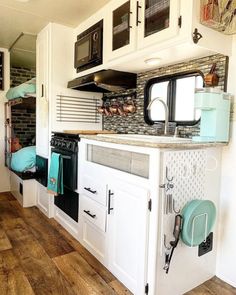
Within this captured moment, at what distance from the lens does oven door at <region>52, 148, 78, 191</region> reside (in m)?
2.35

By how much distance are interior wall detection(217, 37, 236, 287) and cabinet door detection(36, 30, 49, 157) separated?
204cm

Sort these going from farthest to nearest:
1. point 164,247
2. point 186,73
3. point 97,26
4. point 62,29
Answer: point 62,29
point 97,26
point 186,73
point 164,247

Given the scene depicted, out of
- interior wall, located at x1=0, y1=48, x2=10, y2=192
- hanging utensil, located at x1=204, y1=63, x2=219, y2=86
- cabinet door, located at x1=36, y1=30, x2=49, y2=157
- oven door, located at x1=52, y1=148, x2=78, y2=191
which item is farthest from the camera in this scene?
interior wall, located at x1=0, y1=48, x2=10, y2=192

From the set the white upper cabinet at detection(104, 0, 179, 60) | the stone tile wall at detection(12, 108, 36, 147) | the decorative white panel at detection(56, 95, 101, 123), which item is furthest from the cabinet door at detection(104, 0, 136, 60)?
the stone tile wall at detection(12, 108, 36, 147)

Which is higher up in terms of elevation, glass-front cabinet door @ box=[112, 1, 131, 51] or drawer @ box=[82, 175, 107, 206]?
glass-front cabinet door @ box=[112, 1, 131, 51]

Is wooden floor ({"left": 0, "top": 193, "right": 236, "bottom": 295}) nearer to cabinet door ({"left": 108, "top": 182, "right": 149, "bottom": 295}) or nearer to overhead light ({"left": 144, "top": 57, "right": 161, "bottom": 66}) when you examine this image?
cabinet door ({"left": 108, "top": 182, "right": 149, "bottom": 295})

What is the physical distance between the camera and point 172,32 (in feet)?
5.27

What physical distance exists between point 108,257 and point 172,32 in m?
1.68

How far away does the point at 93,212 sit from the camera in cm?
204

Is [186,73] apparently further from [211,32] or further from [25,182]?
[25,182]

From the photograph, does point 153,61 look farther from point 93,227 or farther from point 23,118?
point 23,118

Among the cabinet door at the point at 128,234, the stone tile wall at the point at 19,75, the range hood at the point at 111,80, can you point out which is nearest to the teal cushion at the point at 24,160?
the range hood at the point at 111,80

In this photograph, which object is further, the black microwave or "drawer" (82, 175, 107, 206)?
the black microwave

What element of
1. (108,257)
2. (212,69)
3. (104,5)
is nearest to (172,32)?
(212,69)
